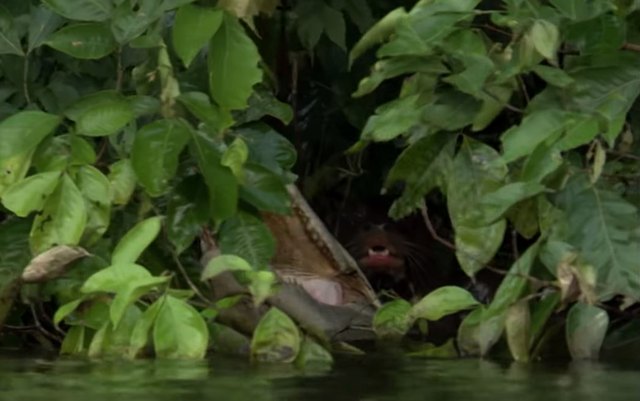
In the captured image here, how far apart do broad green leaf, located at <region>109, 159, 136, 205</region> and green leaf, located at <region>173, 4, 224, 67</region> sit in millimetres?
339

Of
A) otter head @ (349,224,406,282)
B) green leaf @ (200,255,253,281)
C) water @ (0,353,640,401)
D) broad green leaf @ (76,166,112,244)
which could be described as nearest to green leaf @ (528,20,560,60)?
water @ (0,353,640,401)

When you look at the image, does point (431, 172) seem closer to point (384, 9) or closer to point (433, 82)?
point (433, 82)

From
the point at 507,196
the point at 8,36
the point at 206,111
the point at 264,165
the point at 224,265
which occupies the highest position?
the point at 8,36

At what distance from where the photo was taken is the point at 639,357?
3.78 m

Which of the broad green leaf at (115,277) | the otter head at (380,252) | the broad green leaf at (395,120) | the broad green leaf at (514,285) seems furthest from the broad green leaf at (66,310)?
the otter head at (380,252)

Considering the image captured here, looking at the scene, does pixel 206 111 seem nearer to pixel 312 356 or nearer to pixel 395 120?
pixel 395 120

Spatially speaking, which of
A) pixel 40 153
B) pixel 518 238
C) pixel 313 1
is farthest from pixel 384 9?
pixel 40 153

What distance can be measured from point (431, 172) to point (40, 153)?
865mm

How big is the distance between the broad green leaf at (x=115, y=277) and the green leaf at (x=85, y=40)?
0.52 meters

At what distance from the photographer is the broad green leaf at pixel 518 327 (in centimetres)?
358

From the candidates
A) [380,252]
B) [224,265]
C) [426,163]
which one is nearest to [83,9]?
Answer: [224,265]

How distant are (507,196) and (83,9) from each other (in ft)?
3.41

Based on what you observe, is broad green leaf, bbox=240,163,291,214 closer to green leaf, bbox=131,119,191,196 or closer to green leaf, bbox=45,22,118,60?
green leaf, bbox=131,119,191,196

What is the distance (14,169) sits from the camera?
150 inches
